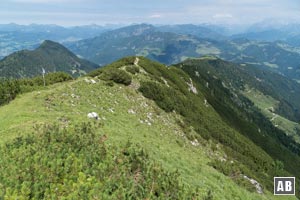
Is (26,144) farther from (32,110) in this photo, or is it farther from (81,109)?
(81,109)

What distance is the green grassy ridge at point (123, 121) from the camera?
30219 mm

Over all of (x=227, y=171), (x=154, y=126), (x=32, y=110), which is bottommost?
(x=227, y=171)

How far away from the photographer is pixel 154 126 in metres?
49.8

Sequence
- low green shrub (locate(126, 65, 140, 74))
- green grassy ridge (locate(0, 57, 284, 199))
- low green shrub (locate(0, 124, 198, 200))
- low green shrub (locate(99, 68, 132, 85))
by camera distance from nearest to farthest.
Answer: low green shrub (locate(0, 124, 198, 200)) → green grassy ridge (locate(0, 57, 284, 199)) → low green shrub (locate(99, 68, 132, 85)) → low green shrub (locate(126, 65, 140, 74))

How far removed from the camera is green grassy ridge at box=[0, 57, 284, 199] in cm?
3022

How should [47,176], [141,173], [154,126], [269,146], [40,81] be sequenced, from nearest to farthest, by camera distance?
1. [47,176]
2. [141,173]
3. [154,126]
4. [40,81]
5. [269,146]

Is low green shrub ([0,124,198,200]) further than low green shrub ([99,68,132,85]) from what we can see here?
No

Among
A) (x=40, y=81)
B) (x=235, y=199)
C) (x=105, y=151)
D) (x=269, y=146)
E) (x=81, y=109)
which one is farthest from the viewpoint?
(x=269, y=146)

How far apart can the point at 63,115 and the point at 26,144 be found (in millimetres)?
10865

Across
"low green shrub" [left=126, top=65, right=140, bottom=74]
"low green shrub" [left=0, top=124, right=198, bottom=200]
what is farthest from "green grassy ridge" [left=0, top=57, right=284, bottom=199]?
"low green shrub" [left=126, top=65, right=140, bottom=74]

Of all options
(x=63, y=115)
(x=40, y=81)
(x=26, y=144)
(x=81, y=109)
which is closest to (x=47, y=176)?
(x=26, y=144)

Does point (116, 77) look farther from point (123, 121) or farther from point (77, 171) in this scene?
point (77, 171)

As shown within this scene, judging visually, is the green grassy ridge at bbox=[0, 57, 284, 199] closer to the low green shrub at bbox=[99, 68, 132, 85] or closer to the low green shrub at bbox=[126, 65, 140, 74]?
the low green shrub at bbox=[99, 68, 132, 85]

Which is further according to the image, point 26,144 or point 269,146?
point 269,146
